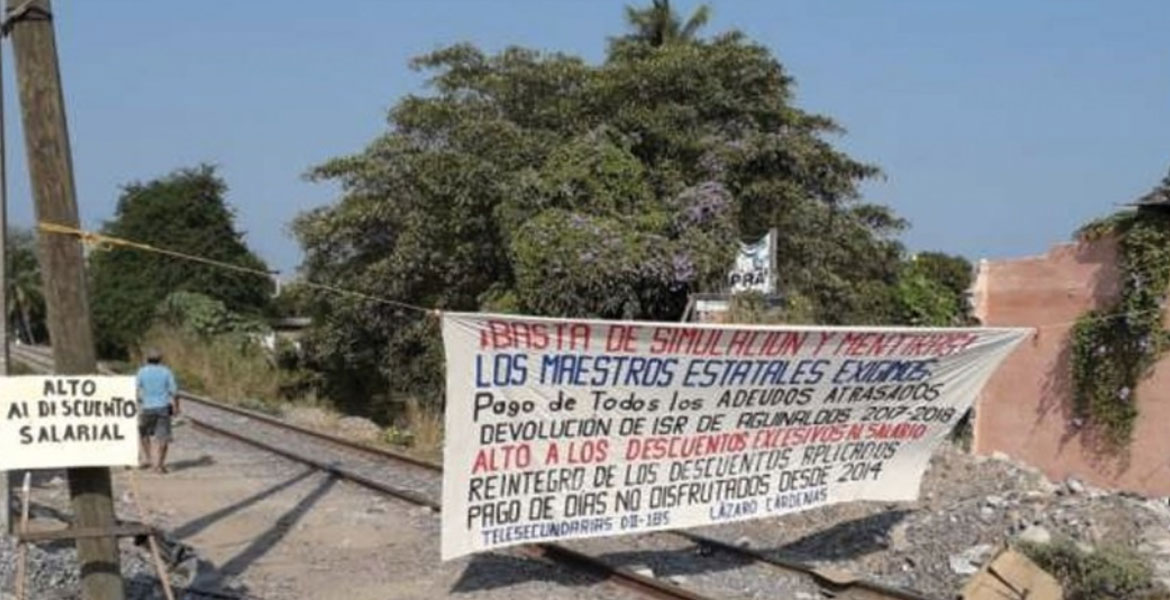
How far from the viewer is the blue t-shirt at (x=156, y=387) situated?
1625cm

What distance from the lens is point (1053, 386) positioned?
1523 centimetres

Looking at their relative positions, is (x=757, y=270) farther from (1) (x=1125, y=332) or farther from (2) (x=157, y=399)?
(2) (x=157, y=399)

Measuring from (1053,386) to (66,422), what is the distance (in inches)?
461

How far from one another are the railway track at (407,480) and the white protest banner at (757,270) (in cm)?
475

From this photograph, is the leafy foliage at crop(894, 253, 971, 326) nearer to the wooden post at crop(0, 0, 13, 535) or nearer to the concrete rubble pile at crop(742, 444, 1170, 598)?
the concrete rubble pile at crop(742, 444, 1170, 598)

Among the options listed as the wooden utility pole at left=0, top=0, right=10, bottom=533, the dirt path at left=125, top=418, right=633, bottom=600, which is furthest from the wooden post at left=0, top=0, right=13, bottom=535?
the dirt path at left=125, top=418, right=633, bottom=600

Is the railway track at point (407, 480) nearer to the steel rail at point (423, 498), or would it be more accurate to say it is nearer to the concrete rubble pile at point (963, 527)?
the steel rail at point (423, 498)

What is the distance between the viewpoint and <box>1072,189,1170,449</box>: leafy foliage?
13898 millimetres

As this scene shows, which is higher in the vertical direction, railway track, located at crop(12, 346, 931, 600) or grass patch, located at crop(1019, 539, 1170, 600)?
grass patch, located at crop(1019, 539, 1170, 600)

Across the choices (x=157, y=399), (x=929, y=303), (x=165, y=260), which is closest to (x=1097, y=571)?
(x=929, y=303)

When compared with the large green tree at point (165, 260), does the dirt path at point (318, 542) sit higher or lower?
lower

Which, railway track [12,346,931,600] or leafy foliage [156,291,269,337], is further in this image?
leafy foliage [156,291,269,337]

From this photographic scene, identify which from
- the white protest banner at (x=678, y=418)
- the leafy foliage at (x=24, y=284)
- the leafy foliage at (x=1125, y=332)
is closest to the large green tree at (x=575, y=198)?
the leafy foliage at (x=1125, y=332)

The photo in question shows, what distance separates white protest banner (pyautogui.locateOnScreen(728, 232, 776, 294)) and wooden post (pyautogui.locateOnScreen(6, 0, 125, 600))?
1119 cm
